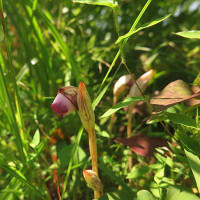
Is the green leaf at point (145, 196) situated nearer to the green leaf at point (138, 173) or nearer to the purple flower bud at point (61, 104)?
the green leaf at point (138, 173)

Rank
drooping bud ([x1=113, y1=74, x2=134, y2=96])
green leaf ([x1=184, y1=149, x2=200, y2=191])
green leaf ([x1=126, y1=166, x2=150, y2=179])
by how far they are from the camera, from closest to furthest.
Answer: green leaf ([x1=184, y1=149, x2=200, y2=191]) → green leaf ([x1=126, y1=166, x2=150, y2=179]) → drooping bud ([x1=113, y1=74, x2=134, y2=96])

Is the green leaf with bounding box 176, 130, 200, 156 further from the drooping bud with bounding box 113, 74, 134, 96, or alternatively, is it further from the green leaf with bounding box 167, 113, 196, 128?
the drooping bud with bounding box 113, 74, 134, 96

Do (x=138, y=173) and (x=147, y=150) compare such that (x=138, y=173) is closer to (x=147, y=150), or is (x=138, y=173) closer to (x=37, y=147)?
(x=147, y=150)

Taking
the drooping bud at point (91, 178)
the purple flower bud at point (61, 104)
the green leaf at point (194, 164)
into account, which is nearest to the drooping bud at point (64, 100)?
the purple flower bud at point (61, 104)

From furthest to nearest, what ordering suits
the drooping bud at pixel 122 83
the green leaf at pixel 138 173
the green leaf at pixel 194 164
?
the drooping bud at pixel 122 83, the green leaf at pixel 138 173, the green leaf at pixel 194 164

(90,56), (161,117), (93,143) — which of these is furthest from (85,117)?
(90,56)

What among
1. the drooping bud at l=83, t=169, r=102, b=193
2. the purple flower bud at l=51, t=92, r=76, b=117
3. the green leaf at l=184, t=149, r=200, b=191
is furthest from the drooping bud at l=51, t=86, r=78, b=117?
→ the green leaf at l=184, t=149, r=200, b=191
